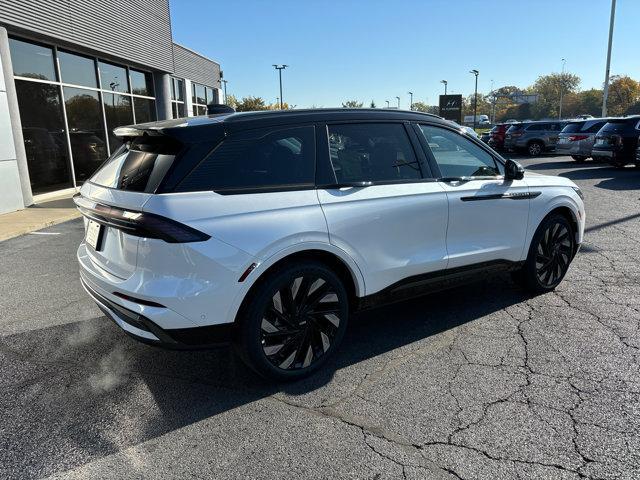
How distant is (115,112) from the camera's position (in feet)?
50.4

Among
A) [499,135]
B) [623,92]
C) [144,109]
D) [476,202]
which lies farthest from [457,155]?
[623,92]

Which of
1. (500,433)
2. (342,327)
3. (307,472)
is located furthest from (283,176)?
(500,433)

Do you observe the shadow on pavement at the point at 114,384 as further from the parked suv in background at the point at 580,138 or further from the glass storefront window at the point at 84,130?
the parked suv in background at the point at 580,138

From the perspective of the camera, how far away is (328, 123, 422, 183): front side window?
351cm

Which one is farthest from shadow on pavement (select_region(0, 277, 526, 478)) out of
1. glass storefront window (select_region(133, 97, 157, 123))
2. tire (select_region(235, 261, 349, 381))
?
glass storefront window (select_region(133, 97, 157, 123))

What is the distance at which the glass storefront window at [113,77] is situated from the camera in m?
14.6

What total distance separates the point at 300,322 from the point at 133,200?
129cm

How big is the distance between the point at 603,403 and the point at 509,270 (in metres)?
1.68

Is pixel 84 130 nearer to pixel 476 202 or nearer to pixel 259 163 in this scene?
pixel 259 163

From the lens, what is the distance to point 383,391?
3170 mm

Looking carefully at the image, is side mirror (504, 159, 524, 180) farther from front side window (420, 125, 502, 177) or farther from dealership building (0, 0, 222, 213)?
dealership building (0, 0, 222, 213)

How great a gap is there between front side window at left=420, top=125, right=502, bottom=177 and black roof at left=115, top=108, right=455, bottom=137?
0.26 m

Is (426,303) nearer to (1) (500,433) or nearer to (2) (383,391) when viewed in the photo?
(2) (383,391)

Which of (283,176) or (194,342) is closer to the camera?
(194,342)
